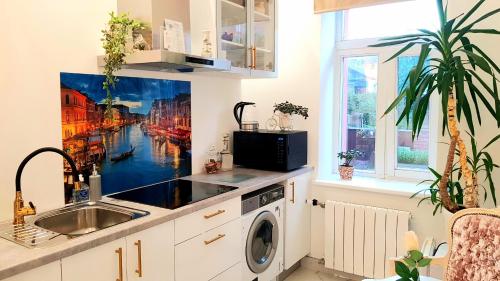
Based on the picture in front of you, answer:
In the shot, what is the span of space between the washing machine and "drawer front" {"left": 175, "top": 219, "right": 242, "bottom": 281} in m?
0.11

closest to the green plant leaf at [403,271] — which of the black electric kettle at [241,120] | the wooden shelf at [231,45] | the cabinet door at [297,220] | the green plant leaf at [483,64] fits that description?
the green plant leaf at [483,64]

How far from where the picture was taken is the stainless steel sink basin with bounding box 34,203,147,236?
178cm

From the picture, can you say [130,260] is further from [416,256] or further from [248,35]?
[248,35]

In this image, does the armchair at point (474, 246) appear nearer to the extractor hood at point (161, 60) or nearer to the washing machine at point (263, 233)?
the washing machine at point (263, 233)

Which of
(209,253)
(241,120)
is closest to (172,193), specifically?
(209,253)

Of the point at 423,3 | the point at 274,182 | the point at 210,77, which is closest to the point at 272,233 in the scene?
the point at 274,182

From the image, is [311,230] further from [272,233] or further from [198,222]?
[198,222]

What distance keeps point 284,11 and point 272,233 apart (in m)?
2.04

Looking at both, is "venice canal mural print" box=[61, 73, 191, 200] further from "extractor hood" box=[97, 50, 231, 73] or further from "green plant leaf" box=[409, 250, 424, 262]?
"green plant leaf" box=[409, 250, 424, 262]

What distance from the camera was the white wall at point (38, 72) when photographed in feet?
5.55

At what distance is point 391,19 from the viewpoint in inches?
123

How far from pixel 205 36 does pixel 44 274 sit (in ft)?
5.46

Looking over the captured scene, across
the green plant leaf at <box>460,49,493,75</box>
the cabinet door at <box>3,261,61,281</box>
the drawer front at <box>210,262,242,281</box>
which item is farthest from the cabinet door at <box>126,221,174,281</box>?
the green plant leaf at <box>460,49,493,75</box>

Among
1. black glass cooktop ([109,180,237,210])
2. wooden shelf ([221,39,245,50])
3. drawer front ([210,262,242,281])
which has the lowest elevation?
drawer front ([210,262,242,281])
